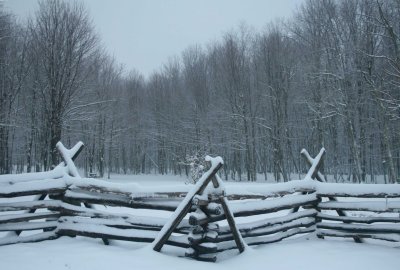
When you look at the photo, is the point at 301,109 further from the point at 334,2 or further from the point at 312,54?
the point at 334,2

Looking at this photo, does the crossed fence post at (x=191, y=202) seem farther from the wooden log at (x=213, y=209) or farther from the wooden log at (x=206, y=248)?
Result: the wooden log at (x=206, y=248)

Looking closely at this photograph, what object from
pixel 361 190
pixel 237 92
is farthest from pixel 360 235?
pixel 237 92

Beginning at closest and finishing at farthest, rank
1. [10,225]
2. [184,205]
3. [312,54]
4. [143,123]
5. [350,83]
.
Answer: [184,205], [10,225], [350,83], [312,54], [143,123]

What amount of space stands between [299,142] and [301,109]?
671cm

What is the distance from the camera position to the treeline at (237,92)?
19.6 m

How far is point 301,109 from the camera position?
3228 cm

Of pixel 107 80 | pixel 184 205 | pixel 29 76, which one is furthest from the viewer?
pixel 107 80

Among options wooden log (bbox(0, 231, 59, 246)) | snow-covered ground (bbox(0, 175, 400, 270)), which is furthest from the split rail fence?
snow-covered ground (bbox(0, 175, 400, 270))

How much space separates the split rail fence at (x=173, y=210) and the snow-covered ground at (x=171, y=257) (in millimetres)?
244

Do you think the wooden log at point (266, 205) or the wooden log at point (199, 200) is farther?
the wooden log at point (266, 205)

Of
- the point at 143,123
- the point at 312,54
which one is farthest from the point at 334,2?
the point at 143,123

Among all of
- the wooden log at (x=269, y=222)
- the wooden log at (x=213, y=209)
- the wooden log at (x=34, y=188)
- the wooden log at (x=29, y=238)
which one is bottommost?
the wooden log at (x=29, y=238)

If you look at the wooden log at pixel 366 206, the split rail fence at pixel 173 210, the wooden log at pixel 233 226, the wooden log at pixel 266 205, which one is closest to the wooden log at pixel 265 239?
the split rail fence at pixel 173 210

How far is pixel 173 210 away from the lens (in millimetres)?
5906
